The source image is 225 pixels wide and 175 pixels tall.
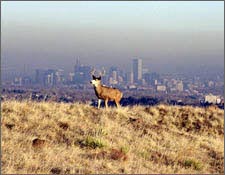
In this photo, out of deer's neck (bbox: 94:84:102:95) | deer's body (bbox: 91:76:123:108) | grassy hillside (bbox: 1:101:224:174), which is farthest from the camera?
deer's neck (bbox: 94:84:102:95)

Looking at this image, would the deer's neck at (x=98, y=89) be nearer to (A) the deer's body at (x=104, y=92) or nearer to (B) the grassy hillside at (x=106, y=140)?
(A) the deer's body at (x=104, y=92)

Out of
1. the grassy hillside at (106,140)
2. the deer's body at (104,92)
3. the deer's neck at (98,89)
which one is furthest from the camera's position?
the deer's neck at (98,89)

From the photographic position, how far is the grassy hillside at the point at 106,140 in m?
13.6

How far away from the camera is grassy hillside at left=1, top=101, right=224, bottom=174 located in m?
13.6

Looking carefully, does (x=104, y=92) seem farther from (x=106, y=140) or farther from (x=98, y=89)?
(x=106, y=140)

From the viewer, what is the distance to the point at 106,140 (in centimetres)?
1692

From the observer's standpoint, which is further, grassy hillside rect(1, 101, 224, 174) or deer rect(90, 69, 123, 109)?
deer rect(90, 69, 123, 109)

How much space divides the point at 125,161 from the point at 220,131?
1061 centimetres

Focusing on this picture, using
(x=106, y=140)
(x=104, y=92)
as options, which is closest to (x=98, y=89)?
(x=104, y=92)

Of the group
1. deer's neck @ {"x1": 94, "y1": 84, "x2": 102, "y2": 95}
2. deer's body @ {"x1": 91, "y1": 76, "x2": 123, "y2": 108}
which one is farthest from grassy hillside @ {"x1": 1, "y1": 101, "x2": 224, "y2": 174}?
deer's neck @ {"x1": 94, "y1": 84, "x2": 102, "y2": 95}

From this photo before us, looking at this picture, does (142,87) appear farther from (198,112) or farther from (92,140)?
(92,140)

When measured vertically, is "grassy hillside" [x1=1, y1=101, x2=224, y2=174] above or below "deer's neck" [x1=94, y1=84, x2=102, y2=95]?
below

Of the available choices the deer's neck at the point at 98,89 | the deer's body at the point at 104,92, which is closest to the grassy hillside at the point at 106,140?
the deer's body at the point at 104,92

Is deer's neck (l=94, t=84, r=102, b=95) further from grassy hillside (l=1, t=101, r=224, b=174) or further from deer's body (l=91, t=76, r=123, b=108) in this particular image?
grassy hillside (l=1, t=101, r=224, b=174)
